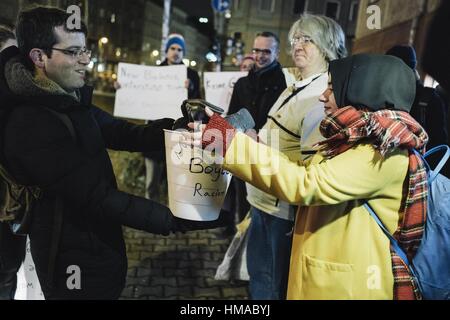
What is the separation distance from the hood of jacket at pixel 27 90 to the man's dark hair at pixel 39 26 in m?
0.10

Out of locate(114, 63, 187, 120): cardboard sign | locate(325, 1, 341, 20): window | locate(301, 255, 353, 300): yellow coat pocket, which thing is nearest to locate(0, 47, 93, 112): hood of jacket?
locate(301, 255, 353, 300): yellow coat pocket

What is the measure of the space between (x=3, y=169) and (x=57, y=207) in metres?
0.30

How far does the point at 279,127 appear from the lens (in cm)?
266

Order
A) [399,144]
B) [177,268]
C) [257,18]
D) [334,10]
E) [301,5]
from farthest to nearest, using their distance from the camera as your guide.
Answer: [257,18], [301,5], [334,10], [177,268], [399,144]

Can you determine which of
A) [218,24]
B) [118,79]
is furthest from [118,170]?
[218,24]

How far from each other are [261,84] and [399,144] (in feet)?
9.22

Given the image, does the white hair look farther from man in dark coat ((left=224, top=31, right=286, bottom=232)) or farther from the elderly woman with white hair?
man in dark coat ((left=224, top=31, right=286, bottom=232))

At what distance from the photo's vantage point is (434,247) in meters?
1.69

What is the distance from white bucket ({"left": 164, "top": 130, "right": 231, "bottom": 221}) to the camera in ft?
5.54

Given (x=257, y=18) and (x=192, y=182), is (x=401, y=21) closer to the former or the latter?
(x=192, y=182)

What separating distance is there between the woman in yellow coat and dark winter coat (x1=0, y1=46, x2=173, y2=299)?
1.73 feet

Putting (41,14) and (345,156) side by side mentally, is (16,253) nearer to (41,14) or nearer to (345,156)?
(41,14)

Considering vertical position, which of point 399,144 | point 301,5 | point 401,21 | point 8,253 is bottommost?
point 8,253

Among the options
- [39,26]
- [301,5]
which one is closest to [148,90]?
[39,26]
